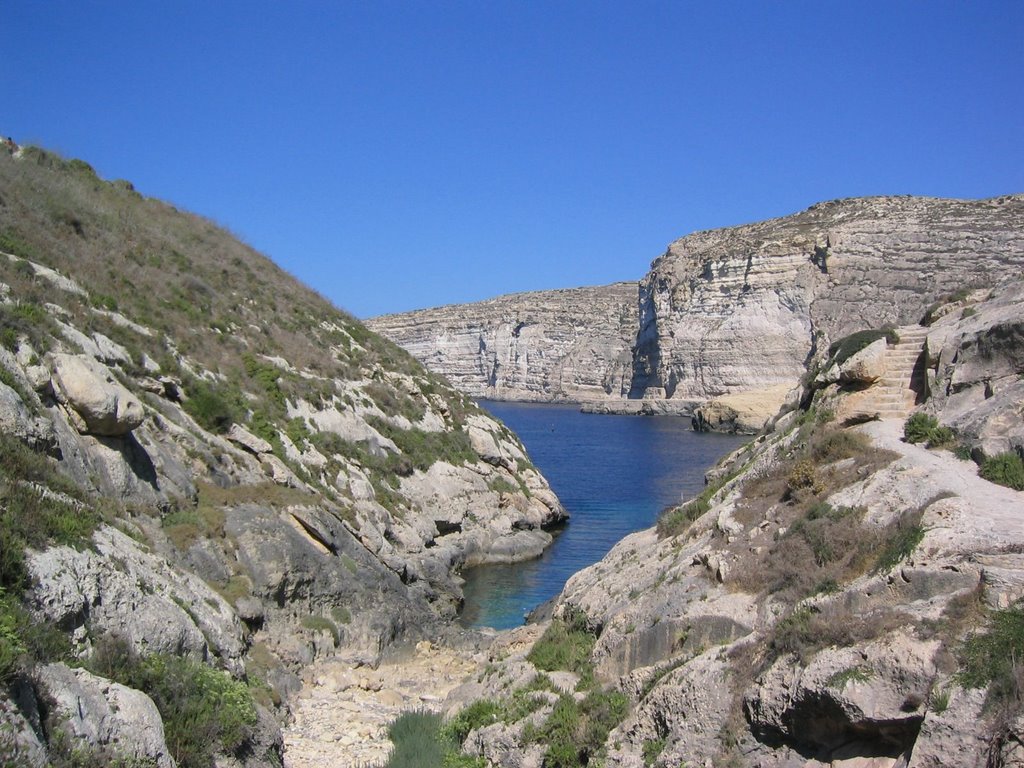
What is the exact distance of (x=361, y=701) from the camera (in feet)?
50.2

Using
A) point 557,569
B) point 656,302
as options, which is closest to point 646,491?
point 557,569

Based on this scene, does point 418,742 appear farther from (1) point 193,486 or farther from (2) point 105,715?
(1) point 193,486

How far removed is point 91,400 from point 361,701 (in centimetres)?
740

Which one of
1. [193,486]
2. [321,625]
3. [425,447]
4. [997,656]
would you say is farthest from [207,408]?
[997,656]

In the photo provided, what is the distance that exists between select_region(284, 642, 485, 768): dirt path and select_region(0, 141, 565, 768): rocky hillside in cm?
65

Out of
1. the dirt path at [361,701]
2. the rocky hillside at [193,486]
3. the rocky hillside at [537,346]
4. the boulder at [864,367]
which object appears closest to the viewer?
the rocky hillside at [193,486]

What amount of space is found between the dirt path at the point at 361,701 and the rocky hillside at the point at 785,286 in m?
68.6

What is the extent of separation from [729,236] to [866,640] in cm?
11118

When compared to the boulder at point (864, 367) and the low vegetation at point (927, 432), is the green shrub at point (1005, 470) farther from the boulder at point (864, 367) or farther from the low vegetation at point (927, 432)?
the boulder at point (864, 367)

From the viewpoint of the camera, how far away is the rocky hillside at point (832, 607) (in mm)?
7535

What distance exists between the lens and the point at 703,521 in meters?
14.4

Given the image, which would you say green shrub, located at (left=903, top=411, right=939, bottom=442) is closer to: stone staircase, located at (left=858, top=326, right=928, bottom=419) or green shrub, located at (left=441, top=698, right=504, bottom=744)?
stone staircase, located at (left=858, top=326, right=928, bottom=419)

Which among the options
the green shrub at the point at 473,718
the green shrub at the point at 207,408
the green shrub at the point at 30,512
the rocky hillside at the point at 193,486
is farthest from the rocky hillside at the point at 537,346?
the green shrub at the point at 30,512

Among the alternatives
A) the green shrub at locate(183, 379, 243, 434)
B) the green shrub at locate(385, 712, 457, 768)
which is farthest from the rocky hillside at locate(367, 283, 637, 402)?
the green shrub at locate(385, 712, 457, 768)
